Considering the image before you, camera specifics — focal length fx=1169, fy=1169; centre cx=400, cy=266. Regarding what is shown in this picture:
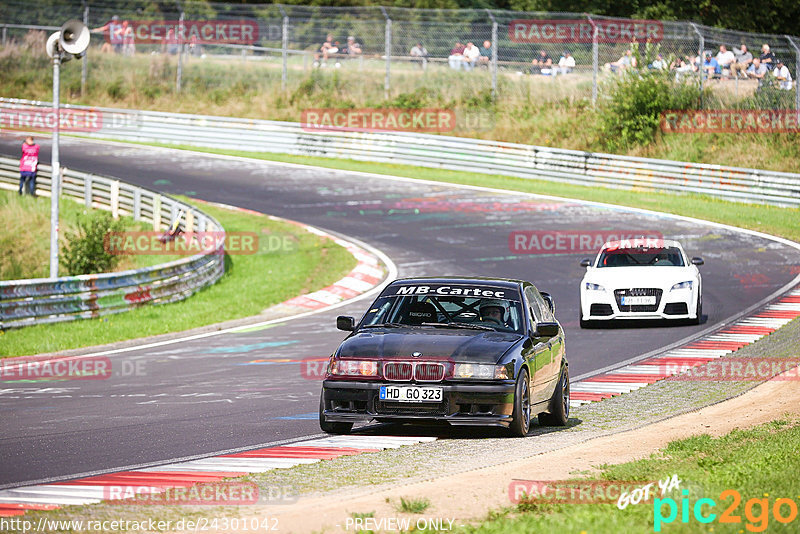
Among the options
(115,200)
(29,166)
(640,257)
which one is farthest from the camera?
(29,166)

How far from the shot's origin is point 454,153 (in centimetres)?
3853

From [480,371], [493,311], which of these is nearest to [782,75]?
[493,311]

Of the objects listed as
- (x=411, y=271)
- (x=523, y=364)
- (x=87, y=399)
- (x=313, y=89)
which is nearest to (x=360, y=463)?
(x=523, y=364)

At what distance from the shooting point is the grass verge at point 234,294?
17703 mm

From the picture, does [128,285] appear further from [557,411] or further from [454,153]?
[454,153]

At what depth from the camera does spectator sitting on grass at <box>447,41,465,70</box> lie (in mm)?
40375

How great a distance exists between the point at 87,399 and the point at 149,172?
84.5 feet

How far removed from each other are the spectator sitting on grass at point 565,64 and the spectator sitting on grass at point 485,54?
2.35 metres

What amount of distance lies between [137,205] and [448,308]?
2081 centimetres

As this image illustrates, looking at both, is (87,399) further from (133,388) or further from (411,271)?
(411,271)

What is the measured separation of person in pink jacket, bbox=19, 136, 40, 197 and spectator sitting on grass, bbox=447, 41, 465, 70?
14.8 meters

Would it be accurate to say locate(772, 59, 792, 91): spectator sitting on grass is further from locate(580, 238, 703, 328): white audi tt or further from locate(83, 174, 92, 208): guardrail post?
locate(83, 174, 92, 208): guardrail post

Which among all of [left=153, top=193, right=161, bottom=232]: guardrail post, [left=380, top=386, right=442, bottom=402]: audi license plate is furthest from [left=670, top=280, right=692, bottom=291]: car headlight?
[left=153, top=193, right=161, bottom=232]: guardrail post

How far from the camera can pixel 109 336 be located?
1800cm
